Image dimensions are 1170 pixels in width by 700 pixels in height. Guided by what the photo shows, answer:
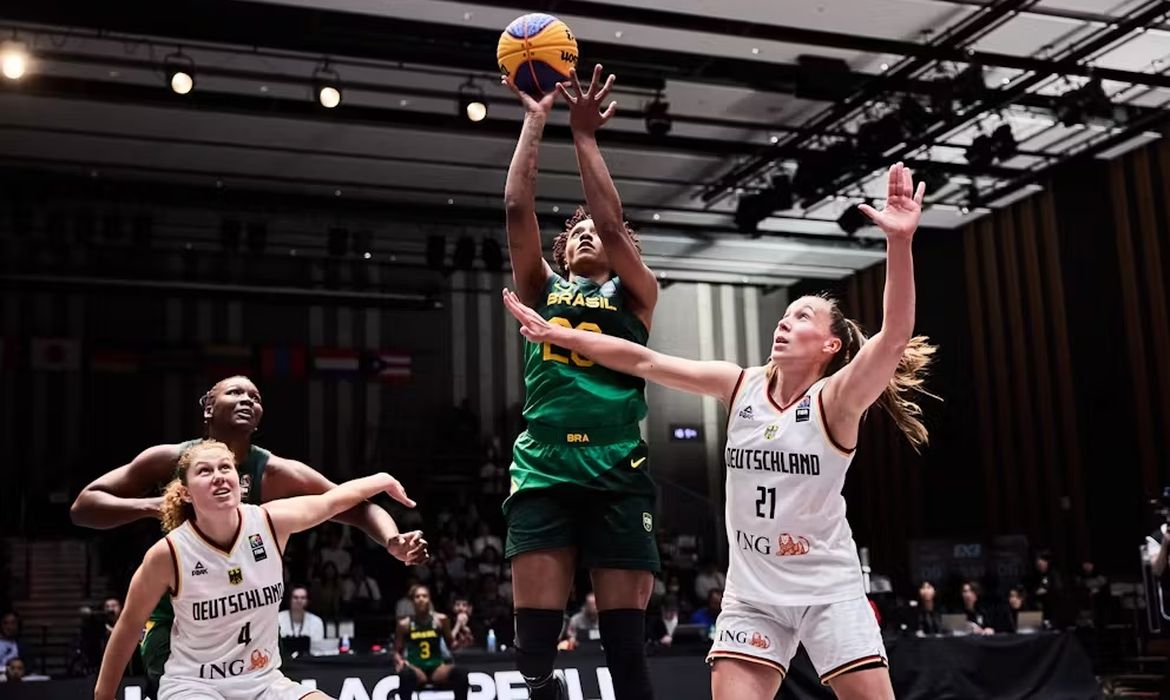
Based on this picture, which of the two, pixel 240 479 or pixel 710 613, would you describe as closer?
pixel 240 479

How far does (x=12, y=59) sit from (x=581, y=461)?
1064 centimetres

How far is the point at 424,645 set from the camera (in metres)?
9.15

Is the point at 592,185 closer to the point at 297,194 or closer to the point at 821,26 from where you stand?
the point at 821,26

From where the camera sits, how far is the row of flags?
19.3m

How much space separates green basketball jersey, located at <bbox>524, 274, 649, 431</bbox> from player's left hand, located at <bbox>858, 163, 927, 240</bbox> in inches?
40.0

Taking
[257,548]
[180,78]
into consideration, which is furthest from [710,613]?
[257,548]

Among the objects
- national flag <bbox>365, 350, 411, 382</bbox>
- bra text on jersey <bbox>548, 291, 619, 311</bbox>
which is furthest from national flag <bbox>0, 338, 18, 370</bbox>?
bra text on jersey <bbox>548, 291, 619, 311</bbox>

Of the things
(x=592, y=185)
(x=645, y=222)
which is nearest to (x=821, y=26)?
(x=645, y=222)

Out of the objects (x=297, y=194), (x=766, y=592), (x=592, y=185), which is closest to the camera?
(x=766, y=592)

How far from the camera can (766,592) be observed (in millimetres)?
3473

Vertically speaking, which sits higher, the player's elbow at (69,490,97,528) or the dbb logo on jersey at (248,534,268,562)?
the player's elbow at (69,490,97,528)

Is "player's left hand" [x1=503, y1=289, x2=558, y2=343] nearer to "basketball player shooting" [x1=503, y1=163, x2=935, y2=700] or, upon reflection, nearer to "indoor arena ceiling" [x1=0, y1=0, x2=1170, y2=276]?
"basketball player shooting" [x1=503, y1=163, x2=935, y2=700]

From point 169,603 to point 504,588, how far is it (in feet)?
38.8

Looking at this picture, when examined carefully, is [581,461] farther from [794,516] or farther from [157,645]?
[157,645]
